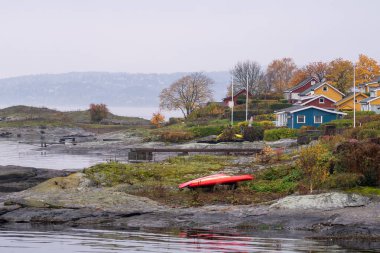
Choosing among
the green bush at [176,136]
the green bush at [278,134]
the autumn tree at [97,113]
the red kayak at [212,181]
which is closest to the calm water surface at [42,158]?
the green bush at [176,136]

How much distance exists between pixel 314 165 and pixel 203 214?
19.5 ft

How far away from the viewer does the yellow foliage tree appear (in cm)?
3134

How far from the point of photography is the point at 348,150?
32.2 meters

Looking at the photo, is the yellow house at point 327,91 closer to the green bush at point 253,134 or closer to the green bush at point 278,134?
the green bush at point 253,134

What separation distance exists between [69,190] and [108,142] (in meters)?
55.4

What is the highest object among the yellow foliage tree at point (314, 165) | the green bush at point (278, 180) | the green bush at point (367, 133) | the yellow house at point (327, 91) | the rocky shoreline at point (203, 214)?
the yellow house at point (327, 91)

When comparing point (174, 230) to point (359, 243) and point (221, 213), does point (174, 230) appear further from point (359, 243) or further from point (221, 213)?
point (359, 243)

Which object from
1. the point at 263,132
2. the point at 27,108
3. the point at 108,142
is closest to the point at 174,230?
the point at 263,132

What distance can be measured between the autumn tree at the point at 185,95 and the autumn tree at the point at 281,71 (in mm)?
35342

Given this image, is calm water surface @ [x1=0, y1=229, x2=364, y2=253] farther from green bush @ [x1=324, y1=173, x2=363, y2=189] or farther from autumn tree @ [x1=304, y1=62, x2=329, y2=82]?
autumn tree @ [x1=304, y1=62, x2=329, y2=82]

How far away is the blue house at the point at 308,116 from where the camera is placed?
8369cm

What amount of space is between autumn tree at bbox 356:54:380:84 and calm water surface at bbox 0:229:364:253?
106396mm

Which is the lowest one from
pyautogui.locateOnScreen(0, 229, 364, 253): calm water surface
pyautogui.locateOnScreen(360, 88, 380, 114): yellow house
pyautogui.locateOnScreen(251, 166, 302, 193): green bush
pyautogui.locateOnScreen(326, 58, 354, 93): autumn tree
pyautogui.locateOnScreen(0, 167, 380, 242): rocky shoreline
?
pyautogui.locateOnScreen(0, 229, 364, 253): calm water surface

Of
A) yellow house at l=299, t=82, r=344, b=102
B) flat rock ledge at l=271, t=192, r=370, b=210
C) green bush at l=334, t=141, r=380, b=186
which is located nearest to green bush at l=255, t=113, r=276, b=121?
yellow house at l=299, t=82, r=344, b=102
